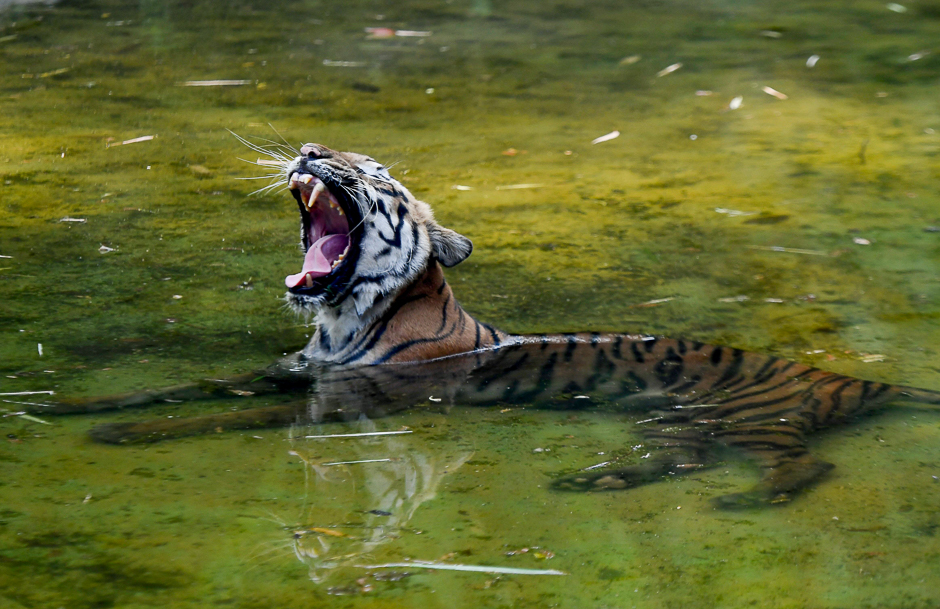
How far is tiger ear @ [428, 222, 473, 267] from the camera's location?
11.4 ft

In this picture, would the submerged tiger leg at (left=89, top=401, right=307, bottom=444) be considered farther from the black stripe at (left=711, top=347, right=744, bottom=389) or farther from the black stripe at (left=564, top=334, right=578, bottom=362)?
the black stripe at (left=711, top=347, right=744, bottom=389)

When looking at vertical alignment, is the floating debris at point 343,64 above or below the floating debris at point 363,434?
above

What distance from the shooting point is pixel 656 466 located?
2.70 metres

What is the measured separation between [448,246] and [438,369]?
0.39 m

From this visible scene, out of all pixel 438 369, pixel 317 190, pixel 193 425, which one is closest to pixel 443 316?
pixel 438 369

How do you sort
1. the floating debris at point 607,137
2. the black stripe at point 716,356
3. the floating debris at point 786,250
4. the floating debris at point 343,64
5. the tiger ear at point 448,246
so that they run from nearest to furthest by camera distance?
the black stripe at point 716,356
the tiger ear at point 448,246
the floating debris at point 786,250
the floating debris at point 607,137
the floating debris at point 343,64

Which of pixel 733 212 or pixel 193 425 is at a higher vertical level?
pixel 193 425

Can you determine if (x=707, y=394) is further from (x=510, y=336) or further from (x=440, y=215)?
(x=440, y=215)

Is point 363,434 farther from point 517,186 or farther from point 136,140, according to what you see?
point 136,140

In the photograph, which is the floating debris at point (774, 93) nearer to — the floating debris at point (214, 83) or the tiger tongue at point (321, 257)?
the floating debris at point (214, 83)

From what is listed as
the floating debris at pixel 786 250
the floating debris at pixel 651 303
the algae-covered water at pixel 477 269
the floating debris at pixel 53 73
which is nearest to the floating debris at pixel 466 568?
the algae-covered water at pixel 477 269

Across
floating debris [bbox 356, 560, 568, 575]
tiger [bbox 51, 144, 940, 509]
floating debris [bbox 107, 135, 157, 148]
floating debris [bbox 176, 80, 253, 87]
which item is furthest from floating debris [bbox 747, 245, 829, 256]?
floating debris [bbox 176, 80, 253, 87]

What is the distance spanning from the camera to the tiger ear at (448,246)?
347 cm

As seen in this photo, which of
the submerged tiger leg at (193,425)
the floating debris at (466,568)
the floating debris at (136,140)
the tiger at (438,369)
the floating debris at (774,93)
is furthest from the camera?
the floating debris at (774,93)
